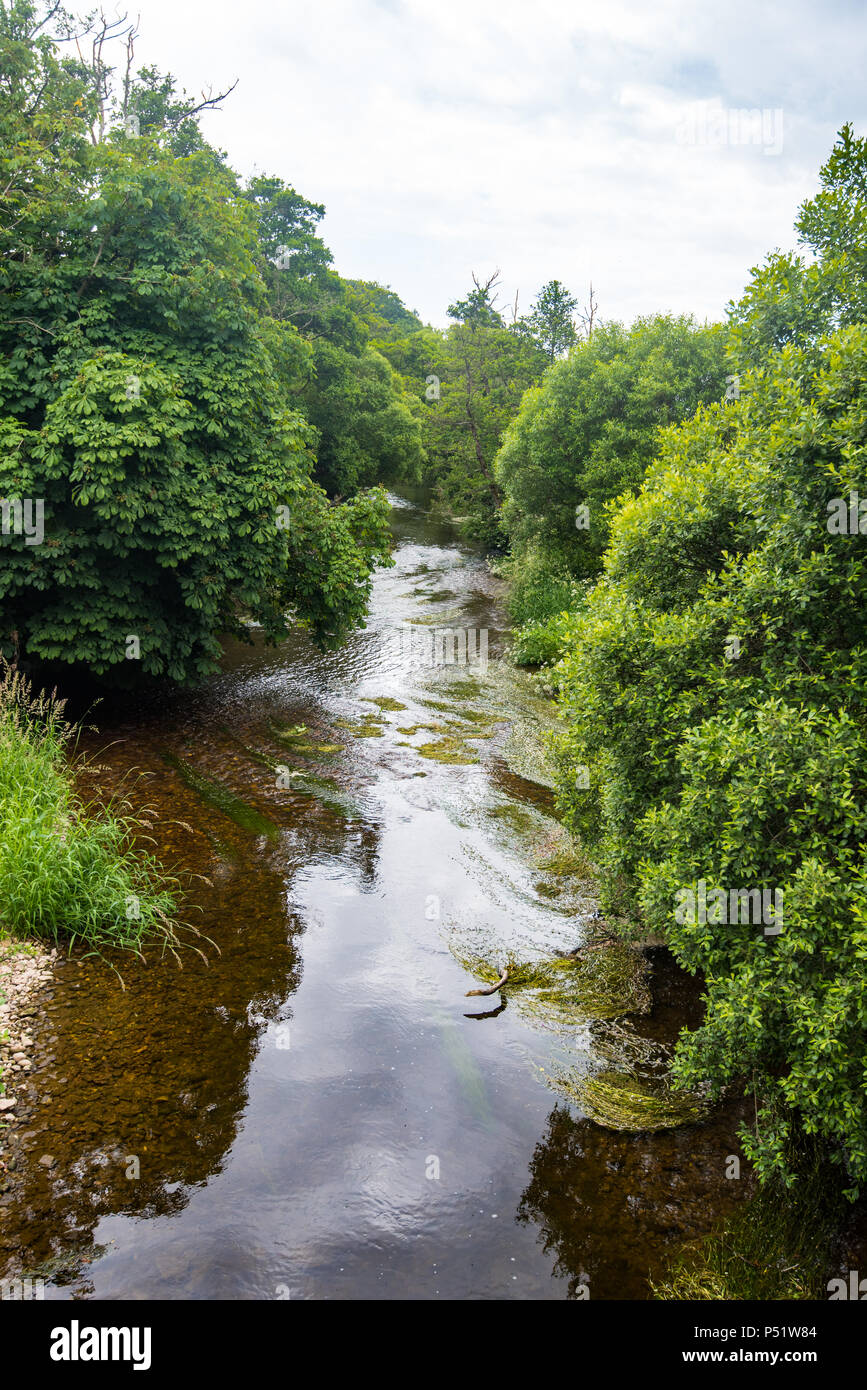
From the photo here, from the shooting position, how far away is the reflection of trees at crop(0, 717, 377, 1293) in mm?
5480

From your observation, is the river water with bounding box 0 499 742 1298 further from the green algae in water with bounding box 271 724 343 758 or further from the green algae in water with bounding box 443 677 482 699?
the green algae in water with bounding box 443 677 482 699

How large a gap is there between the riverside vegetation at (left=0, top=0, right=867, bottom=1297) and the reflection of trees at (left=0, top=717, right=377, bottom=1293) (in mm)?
729

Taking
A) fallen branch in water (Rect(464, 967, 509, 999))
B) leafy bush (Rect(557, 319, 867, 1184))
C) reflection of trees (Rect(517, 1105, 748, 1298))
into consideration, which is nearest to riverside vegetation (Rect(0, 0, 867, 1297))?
leafy bush (Rect(557, 319, 867, 1184))

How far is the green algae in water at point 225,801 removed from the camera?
1142 centimetres

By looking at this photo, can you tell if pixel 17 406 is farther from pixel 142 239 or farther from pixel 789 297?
pixel 789 297

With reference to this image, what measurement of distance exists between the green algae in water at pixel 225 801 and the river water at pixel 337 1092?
5cm

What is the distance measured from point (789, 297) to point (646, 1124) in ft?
24.5

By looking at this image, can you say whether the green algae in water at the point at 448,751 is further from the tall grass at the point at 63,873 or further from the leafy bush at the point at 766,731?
the leafy bush at the point at 766,731

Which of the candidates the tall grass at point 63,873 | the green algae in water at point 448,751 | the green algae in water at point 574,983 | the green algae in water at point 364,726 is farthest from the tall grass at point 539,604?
the tall grass at point 63,873

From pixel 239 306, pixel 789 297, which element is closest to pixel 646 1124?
pixel 789 297

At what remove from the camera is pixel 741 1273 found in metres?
5.49

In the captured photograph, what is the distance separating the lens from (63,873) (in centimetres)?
793

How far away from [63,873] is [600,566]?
58.4ft

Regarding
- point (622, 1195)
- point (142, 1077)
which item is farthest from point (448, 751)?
point (622, 1195)
